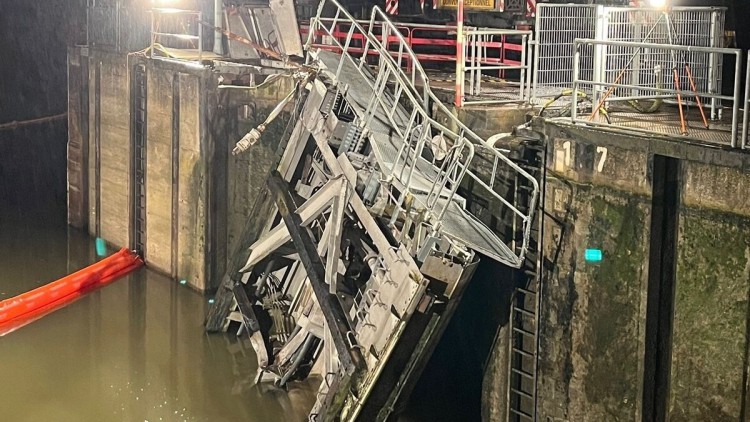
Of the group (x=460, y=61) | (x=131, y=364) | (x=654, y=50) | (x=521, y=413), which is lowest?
(x=131, y=364)

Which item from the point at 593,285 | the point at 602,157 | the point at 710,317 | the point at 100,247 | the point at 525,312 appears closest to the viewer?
the point at 710,317

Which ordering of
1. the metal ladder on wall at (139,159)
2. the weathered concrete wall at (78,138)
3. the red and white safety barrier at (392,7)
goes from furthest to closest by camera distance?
Result: the weathered concrete wall at (78,138), the metal ladder on wall at (139,159), the red and white safety barrier at (392,7)

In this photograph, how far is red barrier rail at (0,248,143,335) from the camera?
16.4m

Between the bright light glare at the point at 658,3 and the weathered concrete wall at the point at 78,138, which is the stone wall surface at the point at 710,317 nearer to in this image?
the bright light glare at the point at 658,3

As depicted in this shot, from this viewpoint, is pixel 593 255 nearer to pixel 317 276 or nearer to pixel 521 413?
pixel 521 413

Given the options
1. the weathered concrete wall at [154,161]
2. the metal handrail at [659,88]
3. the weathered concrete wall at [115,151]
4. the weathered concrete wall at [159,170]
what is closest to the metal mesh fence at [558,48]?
the metal handrail at [659,88]

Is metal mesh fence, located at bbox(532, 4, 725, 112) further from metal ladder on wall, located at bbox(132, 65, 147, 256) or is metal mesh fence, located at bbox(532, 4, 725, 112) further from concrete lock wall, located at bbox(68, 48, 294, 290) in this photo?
metal ladder on wall, located at bbox(132, 65, 147, 256)

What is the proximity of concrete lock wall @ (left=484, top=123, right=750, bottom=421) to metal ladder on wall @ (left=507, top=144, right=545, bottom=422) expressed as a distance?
25cm

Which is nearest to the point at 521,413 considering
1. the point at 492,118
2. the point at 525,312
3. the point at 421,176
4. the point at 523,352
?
the point at 523,352

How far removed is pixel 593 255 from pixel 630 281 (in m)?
0.52

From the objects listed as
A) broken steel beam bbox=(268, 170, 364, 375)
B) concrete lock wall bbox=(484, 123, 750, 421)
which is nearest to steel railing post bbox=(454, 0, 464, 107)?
concrete lock wall bbox=(484, 123, 750, 421)

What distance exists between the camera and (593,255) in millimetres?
10109

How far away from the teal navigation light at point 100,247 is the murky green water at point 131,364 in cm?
143

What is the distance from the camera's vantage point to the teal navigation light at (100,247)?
20602 millimetres
